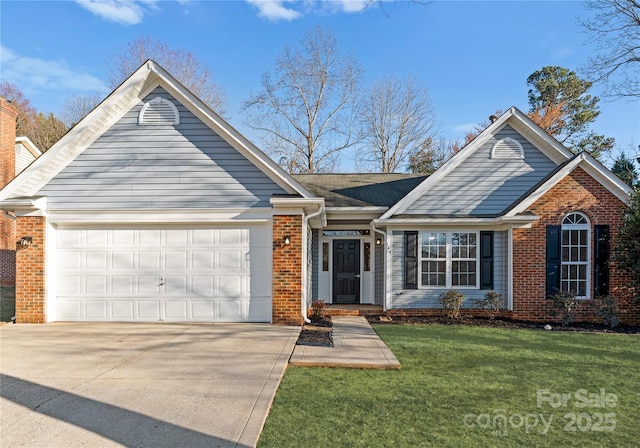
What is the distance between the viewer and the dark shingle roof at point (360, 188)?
11.3 meters

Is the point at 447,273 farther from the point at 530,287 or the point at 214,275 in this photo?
the point at 214,275

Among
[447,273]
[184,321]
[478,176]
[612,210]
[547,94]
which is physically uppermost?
[547,94]

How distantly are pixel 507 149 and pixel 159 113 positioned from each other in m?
9.36

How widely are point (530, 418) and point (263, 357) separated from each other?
371cm

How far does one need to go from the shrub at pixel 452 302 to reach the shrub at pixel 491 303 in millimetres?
646


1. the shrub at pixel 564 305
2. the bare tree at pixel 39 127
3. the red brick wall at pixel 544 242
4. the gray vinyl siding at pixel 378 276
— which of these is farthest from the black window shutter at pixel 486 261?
the bare tree at pixel 39 127

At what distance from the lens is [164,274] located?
8.71 m

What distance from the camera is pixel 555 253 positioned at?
995 centimetres

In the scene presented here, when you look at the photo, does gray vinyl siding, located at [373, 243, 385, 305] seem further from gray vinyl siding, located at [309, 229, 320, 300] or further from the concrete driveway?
the concrete driveway

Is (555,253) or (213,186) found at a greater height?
(213,186)

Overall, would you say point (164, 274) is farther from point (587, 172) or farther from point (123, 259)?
point (587, 172)

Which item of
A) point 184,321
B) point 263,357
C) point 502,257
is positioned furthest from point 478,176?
point 184,321

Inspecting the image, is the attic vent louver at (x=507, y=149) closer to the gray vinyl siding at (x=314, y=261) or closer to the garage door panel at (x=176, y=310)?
the gray vinyl siding at (x=314, y=261)

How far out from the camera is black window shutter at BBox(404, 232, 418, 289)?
1049 cm
